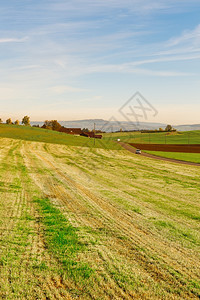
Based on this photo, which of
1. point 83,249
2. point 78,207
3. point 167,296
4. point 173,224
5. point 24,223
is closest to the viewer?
point 167,296

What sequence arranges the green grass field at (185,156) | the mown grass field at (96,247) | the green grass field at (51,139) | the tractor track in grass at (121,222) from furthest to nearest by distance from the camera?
the green grass field at (51,139) → the green grass field at (185,156) → the tractor track in grass at (121,222) → the mown grass field at (96,247)

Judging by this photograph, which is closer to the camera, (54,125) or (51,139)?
(51,139)

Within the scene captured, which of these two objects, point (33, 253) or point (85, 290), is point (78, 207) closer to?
point (33, 253)

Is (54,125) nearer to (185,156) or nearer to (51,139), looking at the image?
(51,139)

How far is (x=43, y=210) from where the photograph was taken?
379 inches

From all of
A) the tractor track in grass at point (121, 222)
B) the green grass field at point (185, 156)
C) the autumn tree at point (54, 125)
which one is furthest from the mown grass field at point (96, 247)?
the autumn tree at point (54, 125)

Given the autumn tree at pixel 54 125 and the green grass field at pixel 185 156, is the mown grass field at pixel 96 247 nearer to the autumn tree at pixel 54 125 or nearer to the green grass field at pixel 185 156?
the green grass field at pixel 185 156

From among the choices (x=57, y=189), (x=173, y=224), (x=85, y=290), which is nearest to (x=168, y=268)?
(x=85, y=290)

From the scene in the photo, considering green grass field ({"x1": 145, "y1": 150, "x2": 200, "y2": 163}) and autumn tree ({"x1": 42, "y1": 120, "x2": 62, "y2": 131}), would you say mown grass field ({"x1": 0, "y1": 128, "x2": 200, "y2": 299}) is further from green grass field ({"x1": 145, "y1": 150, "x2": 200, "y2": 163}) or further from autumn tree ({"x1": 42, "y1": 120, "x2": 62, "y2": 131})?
autumn tree ({"x1": 42, "y1": 120, "x2": 62, "y2": 131})

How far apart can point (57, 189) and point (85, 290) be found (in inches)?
359

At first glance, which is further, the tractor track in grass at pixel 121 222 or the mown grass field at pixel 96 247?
the tractor track in grass at pixel 121 222

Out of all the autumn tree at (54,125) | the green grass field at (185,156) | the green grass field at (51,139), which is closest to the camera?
the green grass field at (185,156)

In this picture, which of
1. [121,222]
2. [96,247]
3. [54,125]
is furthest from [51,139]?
[54,125]

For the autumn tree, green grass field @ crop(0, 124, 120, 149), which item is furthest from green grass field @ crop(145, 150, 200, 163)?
the autumn tree
